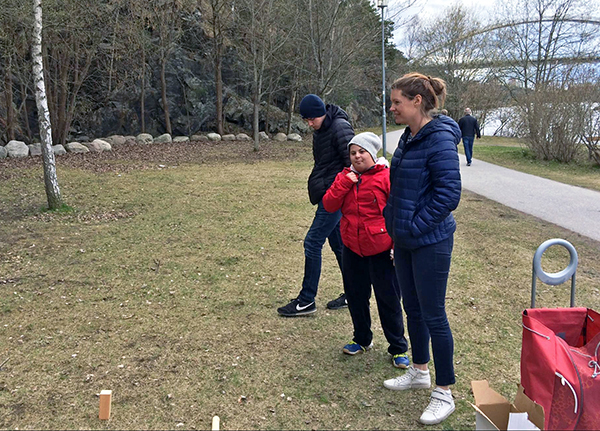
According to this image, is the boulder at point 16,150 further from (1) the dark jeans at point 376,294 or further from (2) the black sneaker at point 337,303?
(1) the dark jeans at point 376,294

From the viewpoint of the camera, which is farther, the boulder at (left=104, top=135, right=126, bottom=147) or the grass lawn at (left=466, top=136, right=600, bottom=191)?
the boulder at (left=104, top=135, right=126, bottom=147)

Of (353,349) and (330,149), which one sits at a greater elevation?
(330,149)

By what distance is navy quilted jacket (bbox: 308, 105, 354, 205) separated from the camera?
4055mm

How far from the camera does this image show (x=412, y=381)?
10.6ft

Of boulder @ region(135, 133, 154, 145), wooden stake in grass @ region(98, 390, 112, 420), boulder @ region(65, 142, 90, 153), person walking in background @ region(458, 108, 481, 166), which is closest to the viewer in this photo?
wooden stake in grass @ region(98, 390, 112, 420)

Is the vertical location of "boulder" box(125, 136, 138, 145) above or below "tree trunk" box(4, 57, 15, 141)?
below

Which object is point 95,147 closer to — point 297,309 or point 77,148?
point 77,148

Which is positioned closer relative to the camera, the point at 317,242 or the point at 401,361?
the point at 401,361

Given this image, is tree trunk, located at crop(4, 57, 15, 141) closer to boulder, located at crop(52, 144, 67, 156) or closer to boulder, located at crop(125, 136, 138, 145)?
boulder, located at crop(52, 144, 67, 156)

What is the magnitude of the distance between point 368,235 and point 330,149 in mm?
1079

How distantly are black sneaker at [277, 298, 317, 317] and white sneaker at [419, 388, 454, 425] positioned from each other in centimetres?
162

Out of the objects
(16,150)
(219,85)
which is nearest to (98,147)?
(16,150)

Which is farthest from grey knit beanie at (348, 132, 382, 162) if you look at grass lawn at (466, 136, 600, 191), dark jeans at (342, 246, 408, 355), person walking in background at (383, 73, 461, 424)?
grass lawn at (466, 136, 600, 191)

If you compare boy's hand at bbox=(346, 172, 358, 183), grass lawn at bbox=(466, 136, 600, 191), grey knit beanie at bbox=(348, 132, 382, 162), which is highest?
grey knit beanie at bbox=(348, 132, 382, 162)
